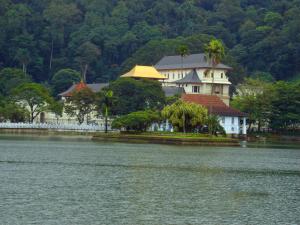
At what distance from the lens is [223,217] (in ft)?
116

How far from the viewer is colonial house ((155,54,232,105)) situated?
140 meters

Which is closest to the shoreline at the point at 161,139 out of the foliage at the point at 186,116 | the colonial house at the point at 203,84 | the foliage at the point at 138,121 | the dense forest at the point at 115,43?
the foliage at the point at 138,121

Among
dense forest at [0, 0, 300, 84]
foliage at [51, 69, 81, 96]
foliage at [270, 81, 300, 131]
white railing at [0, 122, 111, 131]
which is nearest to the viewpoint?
white railing at [0, 122, 111, 131]

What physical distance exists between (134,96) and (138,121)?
15.9m

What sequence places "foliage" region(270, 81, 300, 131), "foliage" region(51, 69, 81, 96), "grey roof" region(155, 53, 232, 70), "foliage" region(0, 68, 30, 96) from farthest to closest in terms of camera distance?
"foliage" region(51, 69, 81, 96)
"foliage" region(0, 68, 30, 96)
"grey roof" region(155, 53, 232, 70)
"foliage" region(270, 81, 300, 131)

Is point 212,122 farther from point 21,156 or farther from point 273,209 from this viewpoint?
point 273,209

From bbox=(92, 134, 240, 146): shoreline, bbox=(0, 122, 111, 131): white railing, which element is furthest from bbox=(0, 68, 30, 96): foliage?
bbox=(92, 134, 240, 146): shoreline

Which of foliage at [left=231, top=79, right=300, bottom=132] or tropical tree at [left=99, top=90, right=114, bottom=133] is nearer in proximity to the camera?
tropical tree at [left=99, top=90, right=114, bottom=133]

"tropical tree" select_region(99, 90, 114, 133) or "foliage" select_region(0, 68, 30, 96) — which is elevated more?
"foliage" select_region(0, 68, 30, 96)

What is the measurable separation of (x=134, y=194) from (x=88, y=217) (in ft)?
24.0

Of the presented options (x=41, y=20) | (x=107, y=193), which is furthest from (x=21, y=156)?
(x=41, y=20)

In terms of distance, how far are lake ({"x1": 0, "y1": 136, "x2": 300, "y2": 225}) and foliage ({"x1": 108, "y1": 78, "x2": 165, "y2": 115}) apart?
4807 cm

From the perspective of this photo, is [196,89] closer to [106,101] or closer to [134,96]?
[134,96]

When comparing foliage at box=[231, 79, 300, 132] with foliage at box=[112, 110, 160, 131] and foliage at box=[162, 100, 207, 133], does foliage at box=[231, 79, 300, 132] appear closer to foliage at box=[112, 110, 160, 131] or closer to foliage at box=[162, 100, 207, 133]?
foliage at box=[112, 110, 160, 131]
